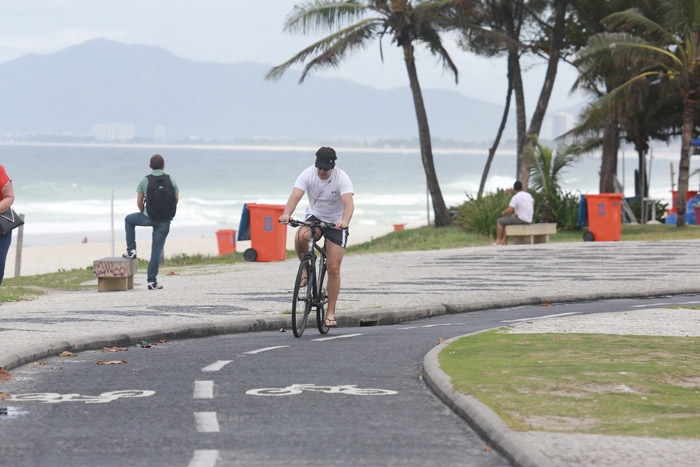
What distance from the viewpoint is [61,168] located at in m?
134

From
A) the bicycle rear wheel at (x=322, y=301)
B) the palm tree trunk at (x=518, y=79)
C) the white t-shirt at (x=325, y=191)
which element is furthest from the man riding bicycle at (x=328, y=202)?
the palm tree trunk at (x=518, y=79)

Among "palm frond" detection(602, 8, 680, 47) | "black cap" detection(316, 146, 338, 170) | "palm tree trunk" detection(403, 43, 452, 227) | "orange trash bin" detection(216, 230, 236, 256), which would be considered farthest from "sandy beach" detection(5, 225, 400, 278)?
"black cap" detection(316, 146, 338, 170)

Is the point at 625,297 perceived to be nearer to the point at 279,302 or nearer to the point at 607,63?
the point at 279,302

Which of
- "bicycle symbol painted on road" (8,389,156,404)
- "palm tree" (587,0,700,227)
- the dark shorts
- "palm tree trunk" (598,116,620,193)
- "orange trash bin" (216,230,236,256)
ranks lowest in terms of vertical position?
"bicycle symbol painted on road" (8,389,156,404)

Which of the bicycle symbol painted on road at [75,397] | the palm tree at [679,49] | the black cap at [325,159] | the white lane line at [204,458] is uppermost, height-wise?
the palm tree at [679,49]

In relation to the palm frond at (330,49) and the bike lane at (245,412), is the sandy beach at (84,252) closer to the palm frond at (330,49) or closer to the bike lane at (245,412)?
the palm frond at (330,49)

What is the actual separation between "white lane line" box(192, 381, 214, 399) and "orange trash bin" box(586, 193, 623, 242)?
2077 centimetres

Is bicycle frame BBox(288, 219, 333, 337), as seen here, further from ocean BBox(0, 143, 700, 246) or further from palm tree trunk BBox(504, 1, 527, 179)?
palm tree trunk BBox(504, 1, 527, 179)

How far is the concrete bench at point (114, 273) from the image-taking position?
49.6ft

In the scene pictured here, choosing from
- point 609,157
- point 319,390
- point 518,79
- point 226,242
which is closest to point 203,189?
point 518,79

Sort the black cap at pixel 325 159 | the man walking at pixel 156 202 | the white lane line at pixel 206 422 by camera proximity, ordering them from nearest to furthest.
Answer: the white lane line at pixel 206 422 < the black cap at pixel 325 159 < the man walking at pixel 156 202

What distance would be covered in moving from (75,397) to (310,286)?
11.9 ft

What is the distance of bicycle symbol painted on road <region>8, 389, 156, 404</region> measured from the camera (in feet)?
22.3

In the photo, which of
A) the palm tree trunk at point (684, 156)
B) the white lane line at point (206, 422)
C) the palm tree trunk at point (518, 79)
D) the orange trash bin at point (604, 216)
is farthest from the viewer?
the palm tree trunk at point (518, 79)
